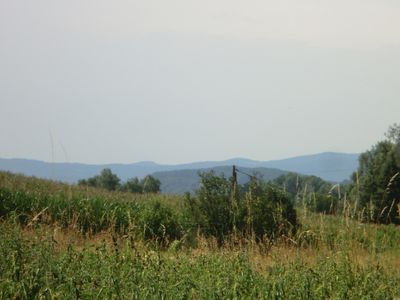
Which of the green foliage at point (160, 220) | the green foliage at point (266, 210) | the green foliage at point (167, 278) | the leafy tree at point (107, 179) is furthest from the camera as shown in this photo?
the leafy tree at point (107, 179)

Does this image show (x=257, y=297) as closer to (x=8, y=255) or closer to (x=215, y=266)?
(x=215, y=266)

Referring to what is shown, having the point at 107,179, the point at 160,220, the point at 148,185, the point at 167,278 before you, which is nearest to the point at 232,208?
the point at 160,220

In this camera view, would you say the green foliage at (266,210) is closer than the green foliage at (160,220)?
Yes

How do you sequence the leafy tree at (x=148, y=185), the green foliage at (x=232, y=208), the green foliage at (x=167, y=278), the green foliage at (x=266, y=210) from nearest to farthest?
the green foliage at (x=167, y=278), the leafy tree at (x=148, y=185), the green foliage at (x=266, y=210), the green foliage at (x=232, y=208)

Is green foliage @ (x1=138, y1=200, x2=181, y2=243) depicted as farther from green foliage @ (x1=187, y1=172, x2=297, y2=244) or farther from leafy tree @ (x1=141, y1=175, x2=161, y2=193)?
green foliage @ (x1=187, y1=172, x2=297, y2=244)

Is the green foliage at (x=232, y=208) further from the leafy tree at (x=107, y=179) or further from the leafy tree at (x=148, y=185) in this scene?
the leafy tree at (x=107, y=179)

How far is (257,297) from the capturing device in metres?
5.75

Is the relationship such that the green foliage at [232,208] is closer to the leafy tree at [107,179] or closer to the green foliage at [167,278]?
the green foliage at [167,278]

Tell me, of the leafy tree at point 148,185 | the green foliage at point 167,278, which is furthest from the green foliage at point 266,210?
the green foliage at point 167,278

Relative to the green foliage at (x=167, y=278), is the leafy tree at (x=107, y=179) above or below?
below

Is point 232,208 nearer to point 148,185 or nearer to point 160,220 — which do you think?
point 160,220

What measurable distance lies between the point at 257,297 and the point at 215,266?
1020 millimetres

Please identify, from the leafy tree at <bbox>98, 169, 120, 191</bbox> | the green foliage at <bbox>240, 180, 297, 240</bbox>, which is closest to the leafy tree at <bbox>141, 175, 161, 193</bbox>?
the green foliage at <bbox>240, 180, 297, 240</bbox>

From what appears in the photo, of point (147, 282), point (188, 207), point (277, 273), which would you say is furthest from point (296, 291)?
point (188, 207)
